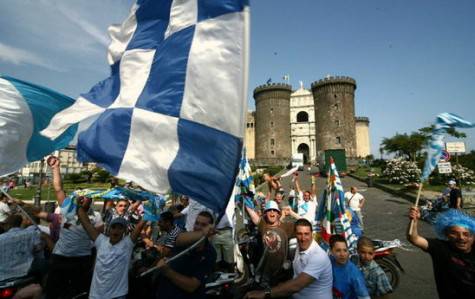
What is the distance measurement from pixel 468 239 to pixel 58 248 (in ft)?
14.3

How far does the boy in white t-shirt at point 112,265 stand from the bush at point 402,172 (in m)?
22.8

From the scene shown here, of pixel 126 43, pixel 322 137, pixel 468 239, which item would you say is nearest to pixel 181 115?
pixel 126 43

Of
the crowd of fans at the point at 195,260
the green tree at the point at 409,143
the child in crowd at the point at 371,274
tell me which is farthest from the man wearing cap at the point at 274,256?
the green tree at the point at 409,143

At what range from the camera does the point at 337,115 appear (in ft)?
180

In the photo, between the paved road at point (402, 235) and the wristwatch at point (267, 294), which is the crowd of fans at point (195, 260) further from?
the paved road at point (402, 235)

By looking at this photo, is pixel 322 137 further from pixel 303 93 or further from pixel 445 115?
pixel 445 115

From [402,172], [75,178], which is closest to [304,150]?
[402,172]

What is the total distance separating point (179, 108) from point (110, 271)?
1.81 metres

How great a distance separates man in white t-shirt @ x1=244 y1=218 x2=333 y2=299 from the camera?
2.49 metres

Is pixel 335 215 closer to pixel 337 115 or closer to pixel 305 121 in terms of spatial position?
pixel 337 115

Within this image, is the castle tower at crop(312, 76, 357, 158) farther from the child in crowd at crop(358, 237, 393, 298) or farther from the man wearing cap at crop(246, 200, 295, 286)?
the man wearing cap at crop(246, 200, 295, 286)

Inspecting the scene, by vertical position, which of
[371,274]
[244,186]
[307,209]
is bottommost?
[371,274]

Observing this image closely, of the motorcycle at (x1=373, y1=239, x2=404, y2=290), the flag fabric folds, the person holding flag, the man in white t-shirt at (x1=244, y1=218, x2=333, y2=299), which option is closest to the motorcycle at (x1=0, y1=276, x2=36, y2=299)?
the man in white t-shirt at (x1=244, y1=218, x2=333, y2=299)

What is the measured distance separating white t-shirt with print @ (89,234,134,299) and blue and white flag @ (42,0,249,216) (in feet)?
3.10
